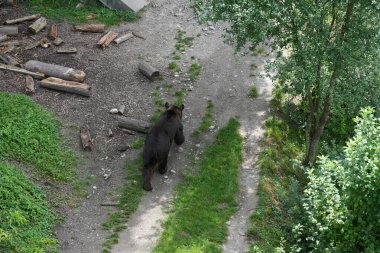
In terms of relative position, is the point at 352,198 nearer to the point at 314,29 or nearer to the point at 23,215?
the point at 314,29

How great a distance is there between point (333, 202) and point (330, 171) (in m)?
0.85

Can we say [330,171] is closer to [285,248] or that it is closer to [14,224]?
[285,248]

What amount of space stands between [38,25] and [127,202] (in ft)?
31.9

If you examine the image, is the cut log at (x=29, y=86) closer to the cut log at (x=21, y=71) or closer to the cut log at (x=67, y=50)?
the cut log at (x=21, y=71)

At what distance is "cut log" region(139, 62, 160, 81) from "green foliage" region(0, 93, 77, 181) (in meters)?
3.93

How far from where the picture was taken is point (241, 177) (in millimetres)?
17922

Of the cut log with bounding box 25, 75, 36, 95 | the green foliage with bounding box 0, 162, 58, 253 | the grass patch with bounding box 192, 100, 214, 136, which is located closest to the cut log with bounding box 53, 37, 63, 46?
the cut log with bounding box 25, 75, 36, 95

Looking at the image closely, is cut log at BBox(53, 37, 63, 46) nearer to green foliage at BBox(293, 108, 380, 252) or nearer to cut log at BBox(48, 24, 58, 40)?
cut log at BBox(48, 24, 58, 40)

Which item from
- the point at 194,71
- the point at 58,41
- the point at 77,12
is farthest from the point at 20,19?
the point at 194,71

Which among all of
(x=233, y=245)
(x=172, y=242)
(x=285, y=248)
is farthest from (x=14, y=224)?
(x=285, y=248)

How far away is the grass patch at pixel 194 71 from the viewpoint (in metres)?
21.4

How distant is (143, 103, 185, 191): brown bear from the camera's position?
16578 mm

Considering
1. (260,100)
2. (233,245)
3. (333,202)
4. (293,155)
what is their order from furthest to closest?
1. (260,100)
2. (293,155)
3. (233,245)
4. (333,202)

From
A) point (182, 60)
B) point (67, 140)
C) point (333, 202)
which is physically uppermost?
point (333, 202)
